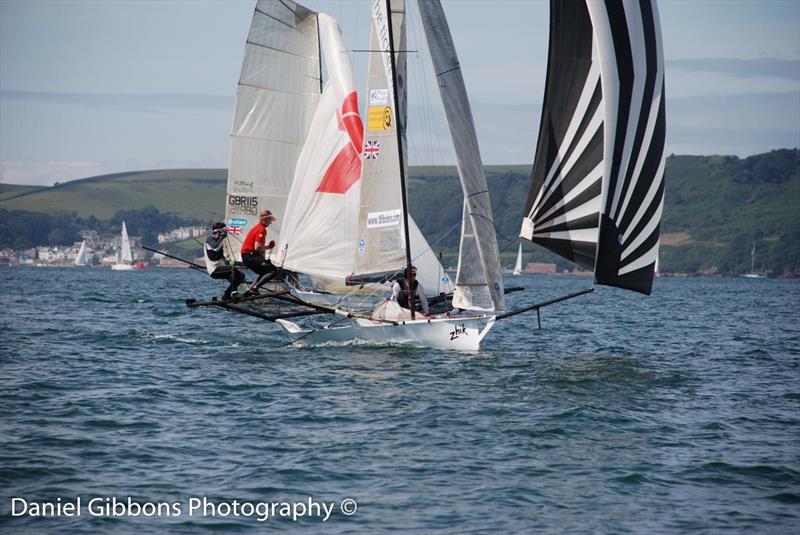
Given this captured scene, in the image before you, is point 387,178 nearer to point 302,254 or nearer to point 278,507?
point 302,254

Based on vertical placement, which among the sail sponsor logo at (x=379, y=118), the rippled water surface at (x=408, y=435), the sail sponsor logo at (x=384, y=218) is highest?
the sail sponsor logo at (x=379, y=118)

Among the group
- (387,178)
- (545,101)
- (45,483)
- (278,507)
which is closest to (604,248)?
(545,101)

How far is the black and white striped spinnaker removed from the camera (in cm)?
2086

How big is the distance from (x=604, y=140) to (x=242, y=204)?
71.9ft

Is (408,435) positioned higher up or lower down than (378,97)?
lower down

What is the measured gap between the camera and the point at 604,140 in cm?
2102

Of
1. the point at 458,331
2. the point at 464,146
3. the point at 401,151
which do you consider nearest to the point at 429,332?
the point at 458,331

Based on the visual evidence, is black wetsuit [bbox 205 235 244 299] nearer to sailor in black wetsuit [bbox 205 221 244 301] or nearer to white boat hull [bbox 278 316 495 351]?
sailor in black wetsuit [bbox 205 221 244 301]

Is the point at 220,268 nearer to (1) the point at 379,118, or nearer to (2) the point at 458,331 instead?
(1) the point at 379,118

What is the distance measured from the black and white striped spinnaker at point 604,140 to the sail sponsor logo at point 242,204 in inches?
784

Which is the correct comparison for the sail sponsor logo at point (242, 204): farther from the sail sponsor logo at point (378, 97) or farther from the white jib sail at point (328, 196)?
the sail sponsor logo at point (378, 97)

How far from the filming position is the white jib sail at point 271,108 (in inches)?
1516

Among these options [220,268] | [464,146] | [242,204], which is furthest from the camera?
[242,204]

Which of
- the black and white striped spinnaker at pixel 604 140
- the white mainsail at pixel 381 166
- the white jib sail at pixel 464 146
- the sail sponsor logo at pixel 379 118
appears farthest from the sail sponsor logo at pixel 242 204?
the black and white striped spinnaker at pixel 604 140
